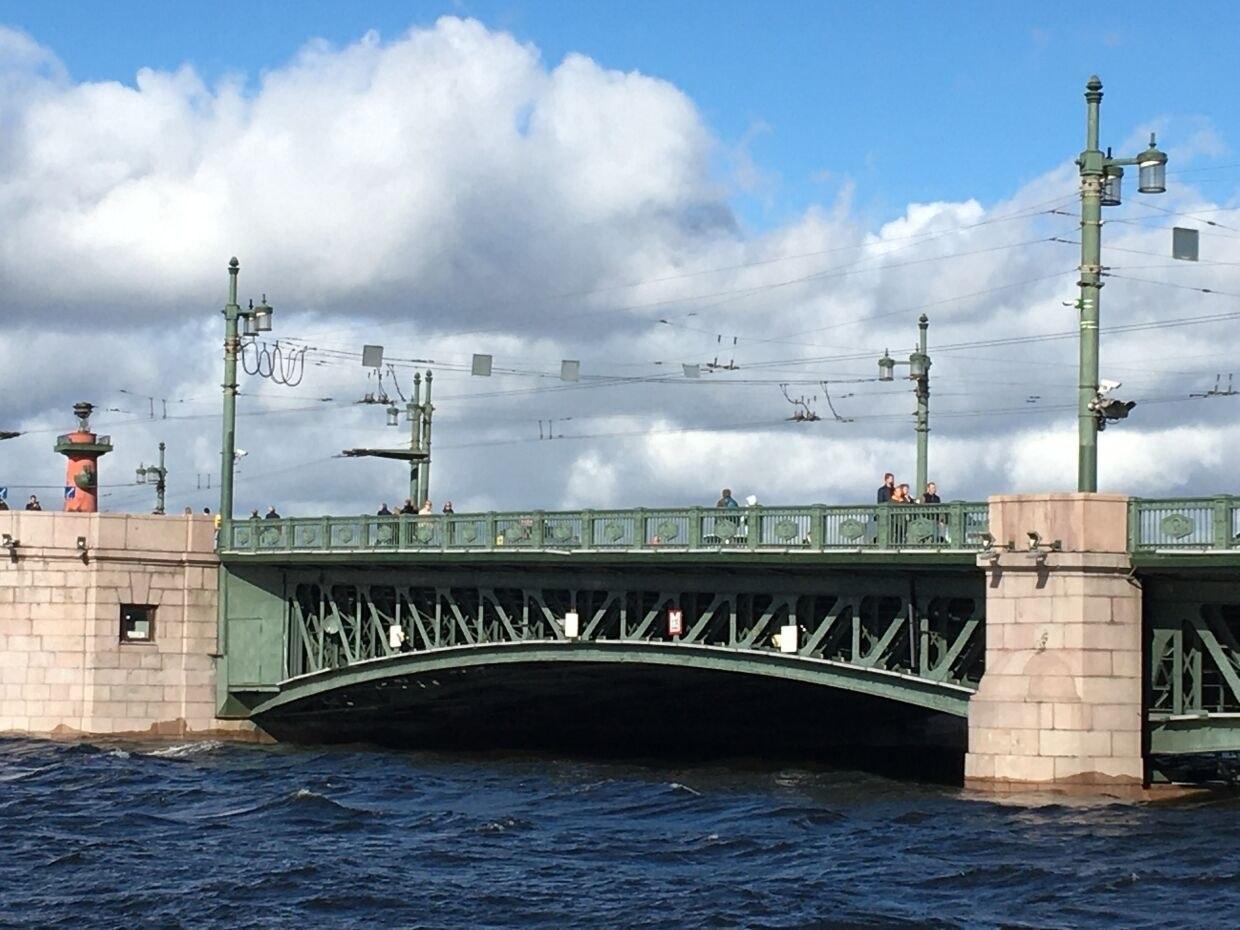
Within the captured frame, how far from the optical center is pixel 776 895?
83.8ft

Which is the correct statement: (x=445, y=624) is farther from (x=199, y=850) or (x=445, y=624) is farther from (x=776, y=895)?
(x=776, y=895)

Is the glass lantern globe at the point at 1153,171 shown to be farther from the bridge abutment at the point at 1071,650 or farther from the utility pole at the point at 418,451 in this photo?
the utility pole at the point at 418,451

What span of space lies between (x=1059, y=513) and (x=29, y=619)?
82.1 ft

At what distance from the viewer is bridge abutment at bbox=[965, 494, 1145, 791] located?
31.7 m

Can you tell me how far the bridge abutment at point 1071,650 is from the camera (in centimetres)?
3172

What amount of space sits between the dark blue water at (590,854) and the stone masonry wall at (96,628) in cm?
712

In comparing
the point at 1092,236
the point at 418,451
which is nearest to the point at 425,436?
the point at 418,451

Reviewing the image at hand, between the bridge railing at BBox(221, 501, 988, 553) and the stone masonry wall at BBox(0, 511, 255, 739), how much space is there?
1.80 m

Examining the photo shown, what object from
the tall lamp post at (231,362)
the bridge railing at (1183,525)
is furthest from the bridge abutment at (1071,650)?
the tall lamp post at (231,362)

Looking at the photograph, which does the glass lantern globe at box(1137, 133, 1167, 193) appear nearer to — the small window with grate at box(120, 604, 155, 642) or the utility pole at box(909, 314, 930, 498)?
the utility pole at box(909, 314, 930, 498)

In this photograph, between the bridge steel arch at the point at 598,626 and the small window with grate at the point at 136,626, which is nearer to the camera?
the bridge steel arch at the point at 598,626

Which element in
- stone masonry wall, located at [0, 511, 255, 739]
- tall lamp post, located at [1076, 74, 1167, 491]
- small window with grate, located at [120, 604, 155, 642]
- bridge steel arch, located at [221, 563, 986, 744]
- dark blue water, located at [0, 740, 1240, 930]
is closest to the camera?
dark blue water, located at [0, 740, 1240, 930]

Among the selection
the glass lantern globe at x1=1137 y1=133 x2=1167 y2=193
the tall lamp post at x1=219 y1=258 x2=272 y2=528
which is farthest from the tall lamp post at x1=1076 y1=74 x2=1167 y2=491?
the tall lamp post at x1=219 y1=258 x2=272 y2=528

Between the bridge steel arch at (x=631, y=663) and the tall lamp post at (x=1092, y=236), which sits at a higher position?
the tall lamp post at (x=1092, y=236)
